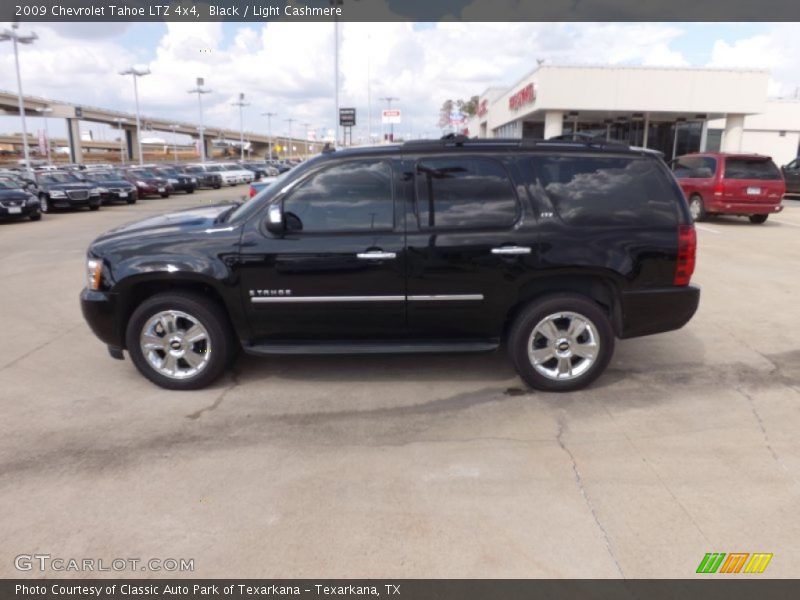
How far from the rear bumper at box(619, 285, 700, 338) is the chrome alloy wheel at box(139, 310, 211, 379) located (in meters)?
3.29

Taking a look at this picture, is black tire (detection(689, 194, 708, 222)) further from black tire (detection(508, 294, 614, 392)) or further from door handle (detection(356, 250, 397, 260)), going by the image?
door handle (detection(356, 250, 397, 260))

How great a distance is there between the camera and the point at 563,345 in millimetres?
4934

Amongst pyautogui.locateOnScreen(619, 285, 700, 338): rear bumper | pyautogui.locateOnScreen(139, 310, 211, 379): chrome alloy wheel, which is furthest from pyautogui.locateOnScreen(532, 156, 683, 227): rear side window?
pyautogui.locateOnScreen(139, 310, 211, 379): chrome alloy wheel

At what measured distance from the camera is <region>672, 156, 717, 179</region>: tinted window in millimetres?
15562

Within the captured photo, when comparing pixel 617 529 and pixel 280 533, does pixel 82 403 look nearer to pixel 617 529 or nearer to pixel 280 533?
pixel 280 533

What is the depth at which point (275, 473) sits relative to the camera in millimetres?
3785

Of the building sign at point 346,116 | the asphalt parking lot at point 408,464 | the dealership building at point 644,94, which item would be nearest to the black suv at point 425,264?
the asphalt parking lot at point 408,464

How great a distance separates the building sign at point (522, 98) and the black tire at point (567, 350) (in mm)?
26920

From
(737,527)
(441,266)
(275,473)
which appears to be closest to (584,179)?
(441,266)

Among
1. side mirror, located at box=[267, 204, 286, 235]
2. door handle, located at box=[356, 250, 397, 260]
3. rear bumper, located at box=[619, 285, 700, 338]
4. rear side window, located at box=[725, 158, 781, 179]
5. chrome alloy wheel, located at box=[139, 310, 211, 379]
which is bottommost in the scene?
chrome alloy wheel, located at box=[139, 310, 211, 379]

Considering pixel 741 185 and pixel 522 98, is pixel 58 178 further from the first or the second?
pixel 741 185

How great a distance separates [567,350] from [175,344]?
3093 mm

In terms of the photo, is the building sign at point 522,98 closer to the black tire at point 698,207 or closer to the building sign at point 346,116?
the building sign at point 346,116
